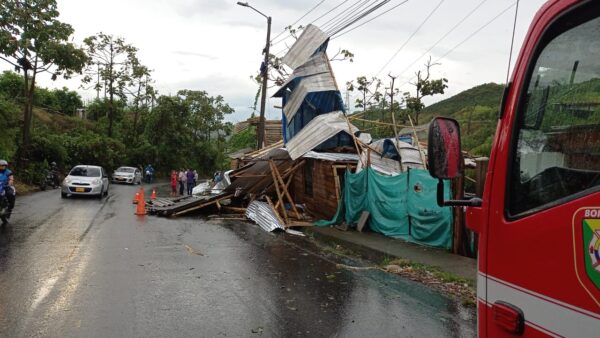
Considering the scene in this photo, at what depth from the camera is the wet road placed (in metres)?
5.42

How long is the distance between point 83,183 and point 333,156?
11909 millimetres

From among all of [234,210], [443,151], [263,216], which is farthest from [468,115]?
[443,151]

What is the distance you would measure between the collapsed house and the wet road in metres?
2.13

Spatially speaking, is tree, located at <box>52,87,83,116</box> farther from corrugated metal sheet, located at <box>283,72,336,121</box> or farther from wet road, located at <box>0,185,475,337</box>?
wet road, located at <box>0,185,475,337</box>

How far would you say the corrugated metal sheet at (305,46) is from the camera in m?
18.1

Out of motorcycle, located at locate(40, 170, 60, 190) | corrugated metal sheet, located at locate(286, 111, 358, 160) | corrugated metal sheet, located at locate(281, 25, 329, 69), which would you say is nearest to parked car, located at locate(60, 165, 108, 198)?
motorcycle, located at locate(40, 170, 60, 190)

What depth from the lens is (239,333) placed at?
17.2ft

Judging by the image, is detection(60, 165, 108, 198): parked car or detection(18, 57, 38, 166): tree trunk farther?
detection(18, 57, 38, 166): tree trunk

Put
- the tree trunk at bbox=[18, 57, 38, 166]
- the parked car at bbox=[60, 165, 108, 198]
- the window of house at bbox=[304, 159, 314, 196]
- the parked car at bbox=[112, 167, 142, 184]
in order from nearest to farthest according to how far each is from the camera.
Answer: the window of house at bbox=[304, 159, 314, 196], the parked car at bbox=[60, 165, 108, 198], the tree trunk at bbox=[18, 57, 38, 166], the parked car at bbox=[112, 167, 142, 184]

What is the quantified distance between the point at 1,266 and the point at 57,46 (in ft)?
71.1

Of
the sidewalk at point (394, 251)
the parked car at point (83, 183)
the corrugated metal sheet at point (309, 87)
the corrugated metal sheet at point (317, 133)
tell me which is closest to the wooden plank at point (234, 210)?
the corrugated metal sheet at point (317, 133)

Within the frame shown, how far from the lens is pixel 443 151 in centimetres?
252

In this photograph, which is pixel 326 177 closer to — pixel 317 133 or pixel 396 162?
pixel 317 133

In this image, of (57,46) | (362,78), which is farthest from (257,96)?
(57,46)
